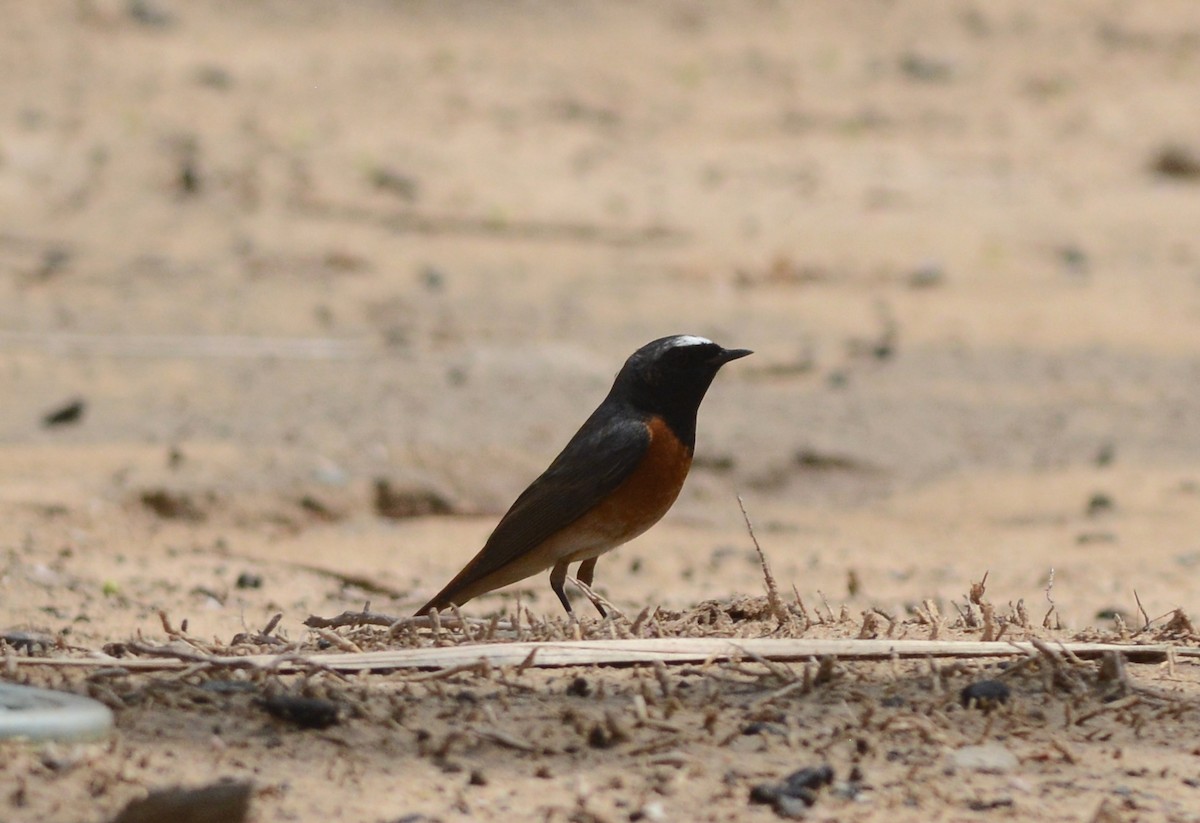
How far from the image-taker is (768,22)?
2019 cm

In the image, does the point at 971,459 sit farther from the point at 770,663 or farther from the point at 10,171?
the point at 10,171

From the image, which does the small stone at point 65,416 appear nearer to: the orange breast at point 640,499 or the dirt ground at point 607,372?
the dirt ground at point 607,372

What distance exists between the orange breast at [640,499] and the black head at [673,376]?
138 mm

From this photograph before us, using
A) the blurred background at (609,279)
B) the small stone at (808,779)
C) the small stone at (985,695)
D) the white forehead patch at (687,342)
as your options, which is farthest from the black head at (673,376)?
the small stone at (808,779)

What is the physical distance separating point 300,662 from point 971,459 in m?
6.71

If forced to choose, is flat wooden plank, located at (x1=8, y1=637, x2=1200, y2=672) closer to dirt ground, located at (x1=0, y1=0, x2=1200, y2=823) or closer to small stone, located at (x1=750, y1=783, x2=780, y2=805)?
dirt ground, located at (x1=0, y1=0, x2=1200, y2=823)

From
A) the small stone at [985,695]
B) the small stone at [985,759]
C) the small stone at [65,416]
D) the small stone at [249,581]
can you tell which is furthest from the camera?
the small stone at [65,416]

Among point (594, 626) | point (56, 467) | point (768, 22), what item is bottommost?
point (56, 467)

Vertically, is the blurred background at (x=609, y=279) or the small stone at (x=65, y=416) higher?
the blurred background at (x=609, y=279)

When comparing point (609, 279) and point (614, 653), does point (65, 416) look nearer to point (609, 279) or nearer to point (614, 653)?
point (609, 279)

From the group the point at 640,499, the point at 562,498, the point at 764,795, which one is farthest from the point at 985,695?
the point at 562,498

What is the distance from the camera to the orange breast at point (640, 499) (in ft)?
18.1

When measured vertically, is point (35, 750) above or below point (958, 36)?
below

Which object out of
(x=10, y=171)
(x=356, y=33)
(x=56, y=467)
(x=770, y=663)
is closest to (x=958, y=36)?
(x=356, y=33)
